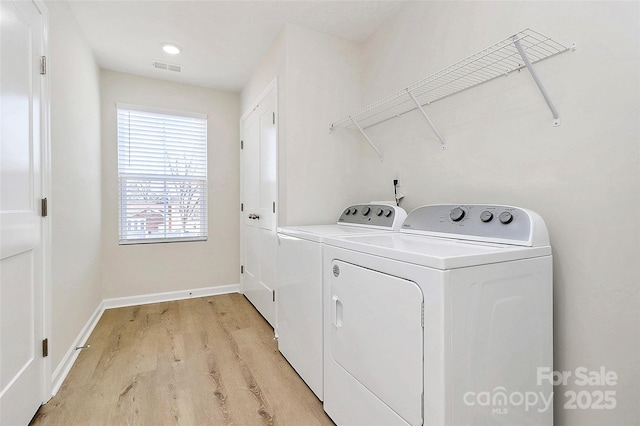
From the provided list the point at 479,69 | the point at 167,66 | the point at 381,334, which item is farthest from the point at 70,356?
the point at 479,69

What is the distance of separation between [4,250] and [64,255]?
779 mm

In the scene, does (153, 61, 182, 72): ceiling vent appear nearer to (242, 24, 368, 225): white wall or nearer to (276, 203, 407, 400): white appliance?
(242, 24, 368, 225): white wall

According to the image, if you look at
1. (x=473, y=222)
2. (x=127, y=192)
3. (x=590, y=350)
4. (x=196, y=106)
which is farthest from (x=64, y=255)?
(x=590, y=350)

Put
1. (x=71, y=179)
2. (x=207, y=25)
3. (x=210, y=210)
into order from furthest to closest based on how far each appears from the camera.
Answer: (x=210, y=210)
(x=207, y=25)
(x=71, y=179)

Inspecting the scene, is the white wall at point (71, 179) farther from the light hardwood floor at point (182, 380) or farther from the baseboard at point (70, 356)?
the light hardwood floor at point (182, 380)

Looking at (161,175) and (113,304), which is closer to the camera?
(113,304)

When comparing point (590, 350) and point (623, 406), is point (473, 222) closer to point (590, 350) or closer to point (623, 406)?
point (590, 350)

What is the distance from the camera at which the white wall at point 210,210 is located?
3.06 meters

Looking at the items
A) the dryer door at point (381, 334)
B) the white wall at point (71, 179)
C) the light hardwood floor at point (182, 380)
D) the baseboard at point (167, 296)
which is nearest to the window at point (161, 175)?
the white wall at point (71, 179)

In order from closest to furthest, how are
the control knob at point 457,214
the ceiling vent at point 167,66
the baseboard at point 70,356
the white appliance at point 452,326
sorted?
the white appliance at point 452,326
the control knob at point 457,214
the baseboard at point 70,356
the ceiling vent at point 167,66

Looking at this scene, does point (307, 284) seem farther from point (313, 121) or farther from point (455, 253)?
point (313, 121)

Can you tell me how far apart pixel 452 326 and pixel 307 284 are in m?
0.92

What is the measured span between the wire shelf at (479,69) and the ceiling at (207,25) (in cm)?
72

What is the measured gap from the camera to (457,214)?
1.39 m
